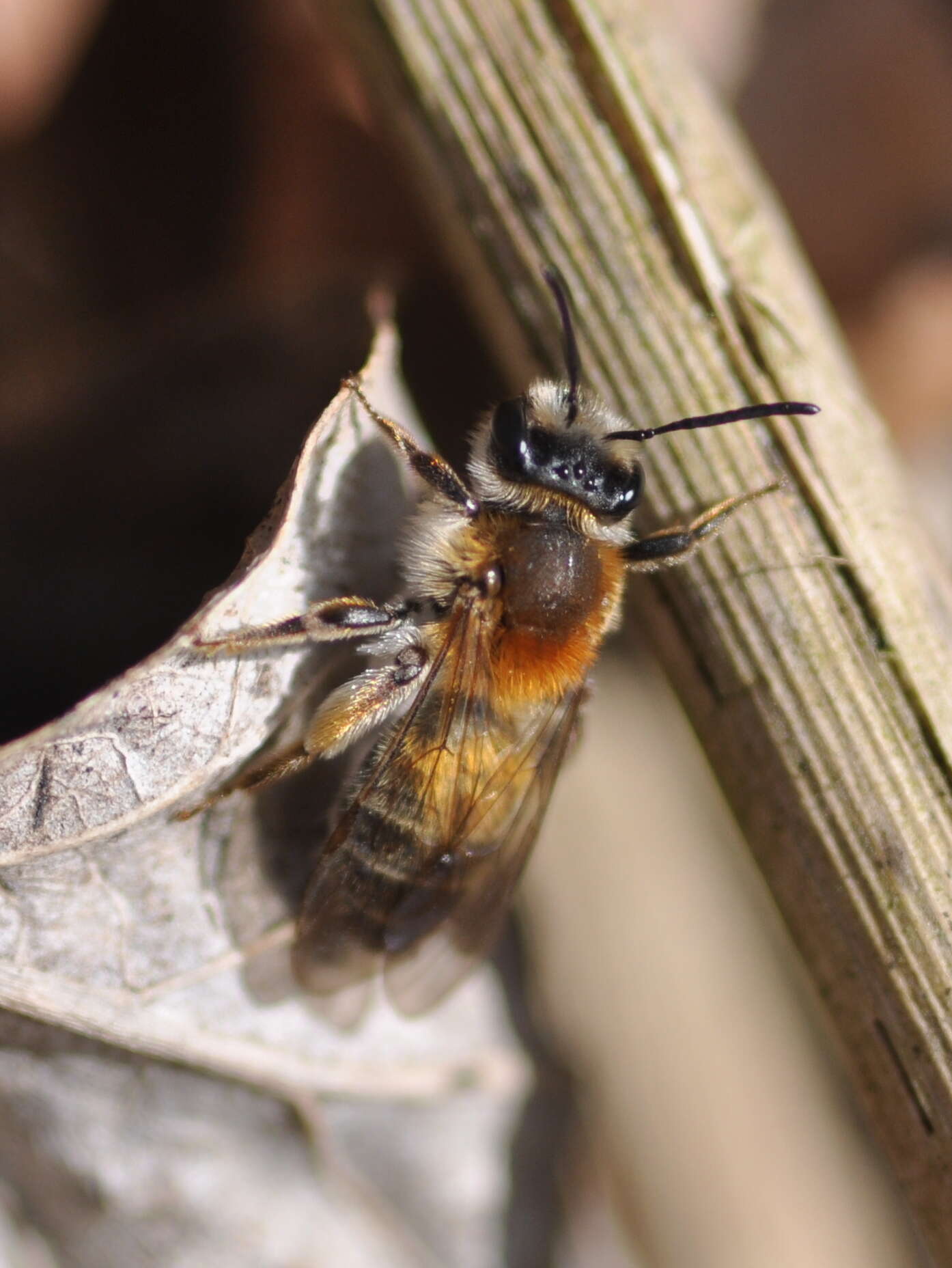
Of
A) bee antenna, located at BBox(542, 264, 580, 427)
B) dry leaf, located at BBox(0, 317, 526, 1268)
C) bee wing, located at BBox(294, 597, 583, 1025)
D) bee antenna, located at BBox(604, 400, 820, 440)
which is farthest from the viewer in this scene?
bee wing, located at BBox(294, 597, 583, 1025)

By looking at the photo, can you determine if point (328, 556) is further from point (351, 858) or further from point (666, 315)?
point (666, 315)

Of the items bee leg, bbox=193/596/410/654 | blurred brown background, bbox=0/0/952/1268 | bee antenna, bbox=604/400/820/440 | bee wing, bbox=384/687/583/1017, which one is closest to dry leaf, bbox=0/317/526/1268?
bee leg, bbox=193/596/410/654

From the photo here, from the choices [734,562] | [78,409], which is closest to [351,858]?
[734,562]

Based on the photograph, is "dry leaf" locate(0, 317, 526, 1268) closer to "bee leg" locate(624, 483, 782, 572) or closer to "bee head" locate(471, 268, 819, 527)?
"bee head" locate(471, 268, 819, 527)

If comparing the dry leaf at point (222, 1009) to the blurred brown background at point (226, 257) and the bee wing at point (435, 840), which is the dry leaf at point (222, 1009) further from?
the blurred brown background at point (226, 257)

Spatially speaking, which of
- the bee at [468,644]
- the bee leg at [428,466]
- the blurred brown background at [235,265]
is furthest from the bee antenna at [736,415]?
the blurred brown background at [235,265]

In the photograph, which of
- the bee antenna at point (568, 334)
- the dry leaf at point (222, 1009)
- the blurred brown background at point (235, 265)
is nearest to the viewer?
the dry leaf at point (222, 1009)
